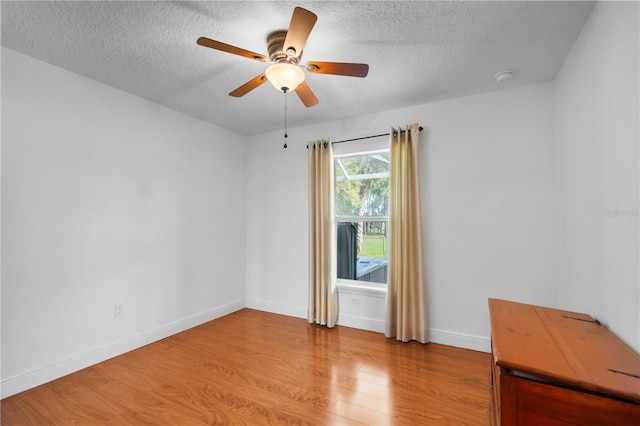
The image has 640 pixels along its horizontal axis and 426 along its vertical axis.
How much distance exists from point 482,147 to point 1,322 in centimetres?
432

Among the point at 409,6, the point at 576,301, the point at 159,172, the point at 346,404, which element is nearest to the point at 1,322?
the point at 159,172

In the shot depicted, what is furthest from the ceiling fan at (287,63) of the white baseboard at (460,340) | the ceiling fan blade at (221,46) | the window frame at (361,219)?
the white baseboard at (460,340)

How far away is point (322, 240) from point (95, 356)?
2.49 metres

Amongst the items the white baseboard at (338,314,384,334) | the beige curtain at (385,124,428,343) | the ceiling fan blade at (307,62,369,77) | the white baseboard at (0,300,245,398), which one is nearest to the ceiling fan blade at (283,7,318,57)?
the ceiling fan blade at (307,62,369,77)

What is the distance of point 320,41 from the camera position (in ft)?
6.86

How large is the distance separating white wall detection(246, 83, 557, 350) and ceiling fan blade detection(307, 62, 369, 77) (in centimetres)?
160

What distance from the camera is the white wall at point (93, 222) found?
88.0 inches

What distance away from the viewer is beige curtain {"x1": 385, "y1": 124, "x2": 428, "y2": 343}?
3119 millimetres

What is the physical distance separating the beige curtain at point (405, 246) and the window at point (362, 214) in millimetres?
256

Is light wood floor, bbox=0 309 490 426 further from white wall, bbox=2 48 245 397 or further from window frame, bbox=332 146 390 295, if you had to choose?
window frame, bbox=332 146 390 295

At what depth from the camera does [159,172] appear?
10.8ft

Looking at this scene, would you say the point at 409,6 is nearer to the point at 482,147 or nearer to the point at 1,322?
the point at 482,147

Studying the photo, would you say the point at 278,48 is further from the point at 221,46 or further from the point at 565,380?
the point at 565,380

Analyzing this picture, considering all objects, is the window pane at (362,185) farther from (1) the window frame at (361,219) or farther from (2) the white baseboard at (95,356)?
(2) the white baseboard at (95,356)
